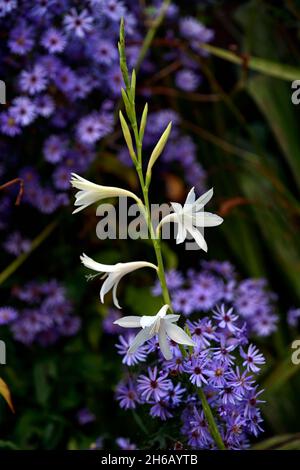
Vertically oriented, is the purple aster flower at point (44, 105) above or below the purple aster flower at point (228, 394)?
above

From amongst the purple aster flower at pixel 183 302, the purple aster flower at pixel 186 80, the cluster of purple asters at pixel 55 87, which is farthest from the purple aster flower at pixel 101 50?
the purple aster flower at pixel 183 302

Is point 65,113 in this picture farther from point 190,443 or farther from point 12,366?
point 190,443

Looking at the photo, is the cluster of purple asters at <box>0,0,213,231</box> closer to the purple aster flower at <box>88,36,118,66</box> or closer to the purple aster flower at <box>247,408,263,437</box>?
the purple aster flower at <box>88,36,118,66</box>

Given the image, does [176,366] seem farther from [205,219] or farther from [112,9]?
[112,9]

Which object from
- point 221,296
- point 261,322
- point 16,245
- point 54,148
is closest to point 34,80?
point 54,148

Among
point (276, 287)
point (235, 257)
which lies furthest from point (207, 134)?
point (276, 287)

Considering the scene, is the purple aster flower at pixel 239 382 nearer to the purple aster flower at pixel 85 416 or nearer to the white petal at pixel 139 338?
the white petal at pixel 139 338

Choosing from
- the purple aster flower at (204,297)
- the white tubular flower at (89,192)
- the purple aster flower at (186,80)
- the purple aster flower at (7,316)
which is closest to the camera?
the white tubular flower at (89,192)

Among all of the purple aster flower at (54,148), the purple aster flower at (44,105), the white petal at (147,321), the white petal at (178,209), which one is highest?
the purple aster flower at (44,105)
